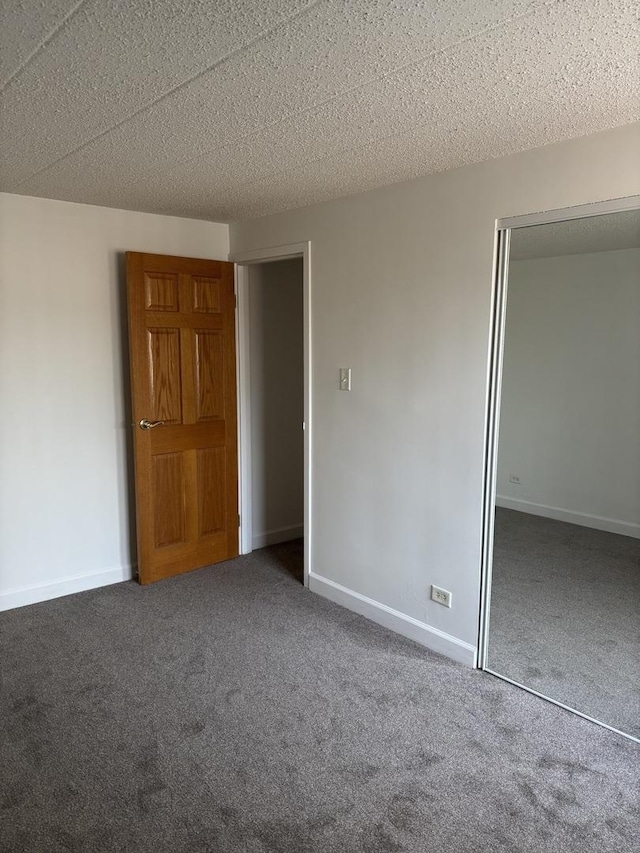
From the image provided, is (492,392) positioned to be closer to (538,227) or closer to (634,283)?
(538,227)

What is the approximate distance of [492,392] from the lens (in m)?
2.59

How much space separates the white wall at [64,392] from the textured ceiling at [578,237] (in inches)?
87.4

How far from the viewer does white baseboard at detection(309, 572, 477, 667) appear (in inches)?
111

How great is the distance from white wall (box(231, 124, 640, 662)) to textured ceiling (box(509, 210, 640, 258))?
0.69 ft

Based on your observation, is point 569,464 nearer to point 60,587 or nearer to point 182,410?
point 182,410

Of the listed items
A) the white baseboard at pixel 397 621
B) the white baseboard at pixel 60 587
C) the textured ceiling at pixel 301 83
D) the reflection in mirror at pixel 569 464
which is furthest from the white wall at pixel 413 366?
the white baseboard at pixel 60 587

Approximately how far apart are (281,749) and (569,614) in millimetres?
1859

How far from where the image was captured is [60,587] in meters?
3.51

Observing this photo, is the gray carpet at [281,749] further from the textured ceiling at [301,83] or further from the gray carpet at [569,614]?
the textured ceiling at [301,83]

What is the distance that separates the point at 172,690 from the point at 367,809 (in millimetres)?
1052

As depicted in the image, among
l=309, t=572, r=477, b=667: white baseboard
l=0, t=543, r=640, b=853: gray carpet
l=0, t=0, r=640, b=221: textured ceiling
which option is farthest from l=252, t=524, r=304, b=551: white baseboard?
l=0, t=0, r=640, b=221: textured ceiling

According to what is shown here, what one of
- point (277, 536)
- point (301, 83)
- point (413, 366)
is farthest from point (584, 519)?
point (301, 83)

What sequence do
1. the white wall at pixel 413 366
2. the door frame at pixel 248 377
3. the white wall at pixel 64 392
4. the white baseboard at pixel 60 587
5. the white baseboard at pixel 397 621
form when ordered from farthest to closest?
1. the door frame at pixel 248 377
2. the white baseboard at pixel 60 587
3. the white wall at pixel 64 392
4. the white baseboard at pixel 397 621
5. the white wall at pixel 413 366

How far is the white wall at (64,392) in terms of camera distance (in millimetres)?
3232
